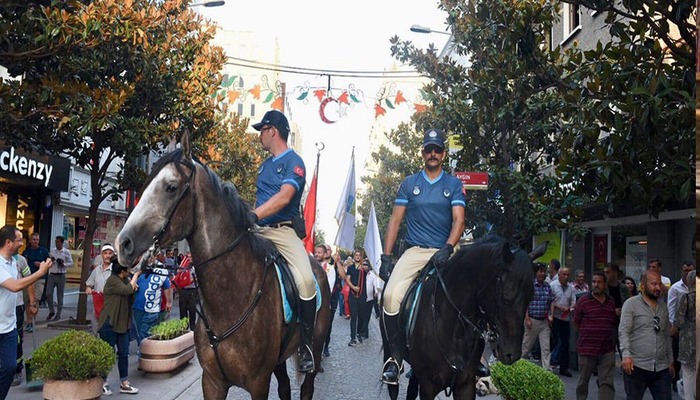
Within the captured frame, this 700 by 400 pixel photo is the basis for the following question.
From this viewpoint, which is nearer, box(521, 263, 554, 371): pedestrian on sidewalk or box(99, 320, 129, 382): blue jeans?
box(99, 320, 129, 382): blue jeans

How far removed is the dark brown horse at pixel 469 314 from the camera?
5.02 m

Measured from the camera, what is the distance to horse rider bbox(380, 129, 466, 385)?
588 cm

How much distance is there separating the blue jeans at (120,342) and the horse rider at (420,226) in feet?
16.4

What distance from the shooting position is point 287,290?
541 centimetres

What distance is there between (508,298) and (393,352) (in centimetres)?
133

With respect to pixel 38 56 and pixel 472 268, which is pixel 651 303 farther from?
pixel 38 56

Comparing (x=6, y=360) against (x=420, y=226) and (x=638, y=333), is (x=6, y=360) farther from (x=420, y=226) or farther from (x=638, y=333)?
(x=638, y=333)

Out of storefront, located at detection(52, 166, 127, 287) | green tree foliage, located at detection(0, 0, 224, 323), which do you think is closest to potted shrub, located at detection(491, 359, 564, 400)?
green tree foliage, located at detection(0, 0, 224, 323)

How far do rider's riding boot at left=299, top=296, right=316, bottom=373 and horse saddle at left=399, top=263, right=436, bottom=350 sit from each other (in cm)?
76

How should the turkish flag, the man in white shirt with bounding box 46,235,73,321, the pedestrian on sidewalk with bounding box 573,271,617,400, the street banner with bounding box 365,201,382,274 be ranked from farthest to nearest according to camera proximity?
the man in white shirt with bounding box 46,235,73,321 → the turkish flag → the street banner with bounding box 365,201,382,274 → the pedestrian on sidewalk with bounding box 573,271,617,400

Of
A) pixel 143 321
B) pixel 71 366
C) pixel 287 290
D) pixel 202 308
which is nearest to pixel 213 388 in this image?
pixel 202 308

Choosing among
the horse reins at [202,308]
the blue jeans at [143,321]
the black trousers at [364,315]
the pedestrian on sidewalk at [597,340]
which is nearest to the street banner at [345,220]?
the black trousers at [364,315]

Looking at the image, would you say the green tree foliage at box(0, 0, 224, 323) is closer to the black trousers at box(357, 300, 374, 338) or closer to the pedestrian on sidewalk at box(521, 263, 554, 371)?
the black trousers at box(357, 300, 374, 338)

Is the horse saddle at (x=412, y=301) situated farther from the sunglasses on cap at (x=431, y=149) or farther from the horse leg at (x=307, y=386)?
the horse leg at (x=307, y=386)
